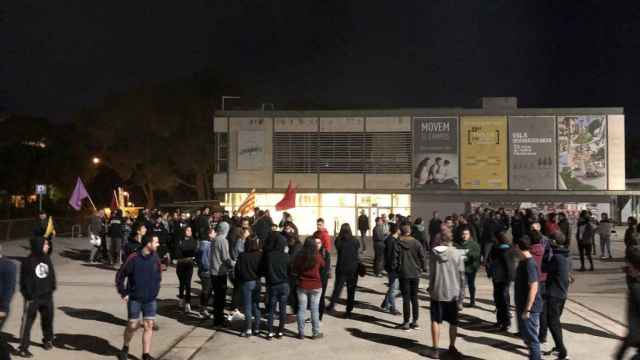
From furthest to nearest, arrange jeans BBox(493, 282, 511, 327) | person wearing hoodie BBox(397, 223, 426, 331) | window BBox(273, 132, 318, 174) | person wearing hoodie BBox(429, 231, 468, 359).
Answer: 1. window BBox(273, 132, 318, 174)
2. person wearing hoodie BBox(397, 223, 426, 331)
3. jeans BBox(493, 282, 511, 327)
4. person wearing hoodie BBox(429, 231, 468, 359)

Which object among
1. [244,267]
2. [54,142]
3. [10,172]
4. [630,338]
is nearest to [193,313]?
[244,267]

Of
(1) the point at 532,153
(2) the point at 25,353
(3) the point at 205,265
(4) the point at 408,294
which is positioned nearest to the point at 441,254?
(4) the point at 408,294

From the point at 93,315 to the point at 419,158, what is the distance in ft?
100

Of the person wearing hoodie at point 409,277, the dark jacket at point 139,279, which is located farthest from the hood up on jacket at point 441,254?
the dark jacket at point 139,279

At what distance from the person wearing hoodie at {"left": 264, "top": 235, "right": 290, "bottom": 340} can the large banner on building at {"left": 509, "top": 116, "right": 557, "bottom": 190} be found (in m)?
31.9

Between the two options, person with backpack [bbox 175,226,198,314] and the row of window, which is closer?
person with backpack [bbox 175,226,198,314]

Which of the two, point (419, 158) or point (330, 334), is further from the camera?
point (419, 158)

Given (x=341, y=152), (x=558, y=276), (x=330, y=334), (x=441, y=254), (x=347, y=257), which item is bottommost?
(x=330, y=334)

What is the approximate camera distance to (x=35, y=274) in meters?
8.86

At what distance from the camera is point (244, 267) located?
33.7 feet

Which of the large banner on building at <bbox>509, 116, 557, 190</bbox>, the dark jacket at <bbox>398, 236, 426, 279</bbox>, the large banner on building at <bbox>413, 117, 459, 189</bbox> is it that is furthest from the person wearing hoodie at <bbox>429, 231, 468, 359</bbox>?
the large banner on building at <bbox>509, 116, 557, 190</bbox>

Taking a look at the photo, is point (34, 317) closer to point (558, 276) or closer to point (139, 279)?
point (139, 279)

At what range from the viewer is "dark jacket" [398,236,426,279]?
10789mm

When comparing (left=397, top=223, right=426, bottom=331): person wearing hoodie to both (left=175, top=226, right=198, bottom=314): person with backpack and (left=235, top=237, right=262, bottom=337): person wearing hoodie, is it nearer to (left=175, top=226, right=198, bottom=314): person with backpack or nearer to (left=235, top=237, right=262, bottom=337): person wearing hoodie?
(left=235, top=237, right=262, bottom=337): person wearing hoodie
